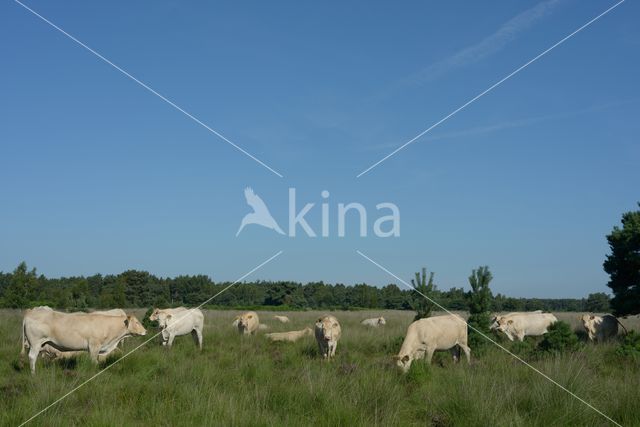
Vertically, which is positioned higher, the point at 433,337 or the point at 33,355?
the point at 433,337

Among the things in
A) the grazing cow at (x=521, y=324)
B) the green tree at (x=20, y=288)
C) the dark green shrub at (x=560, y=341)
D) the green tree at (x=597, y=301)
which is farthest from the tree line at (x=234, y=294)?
the dark green shrub at (x=560, y=341)

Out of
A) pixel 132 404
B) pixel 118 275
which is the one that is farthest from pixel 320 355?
pixel 118 275

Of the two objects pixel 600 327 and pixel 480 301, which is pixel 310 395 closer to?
pixel 480 301

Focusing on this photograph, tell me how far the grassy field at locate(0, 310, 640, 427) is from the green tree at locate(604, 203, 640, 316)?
27.3 feet

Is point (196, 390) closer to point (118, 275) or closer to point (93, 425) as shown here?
point (93, 425)

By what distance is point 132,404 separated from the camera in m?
8.91

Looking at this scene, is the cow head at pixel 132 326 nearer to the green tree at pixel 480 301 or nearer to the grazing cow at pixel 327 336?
the grazing cow at pixel 327 336

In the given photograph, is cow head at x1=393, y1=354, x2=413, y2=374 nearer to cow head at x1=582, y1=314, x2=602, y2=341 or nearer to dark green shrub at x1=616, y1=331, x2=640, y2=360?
dark green shrub at x1=616, y1=331, x2=640, y2=360

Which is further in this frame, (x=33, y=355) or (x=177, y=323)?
(x=177, y=323)

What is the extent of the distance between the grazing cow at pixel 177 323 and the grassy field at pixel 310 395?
16.3ft

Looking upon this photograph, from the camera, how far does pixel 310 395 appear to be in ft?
30.0

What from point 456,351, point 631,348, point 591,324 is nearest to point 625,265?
point 591,324

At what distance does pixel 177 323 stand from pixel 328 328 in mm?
6292

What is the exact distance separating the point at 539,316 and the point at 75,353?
19840mm
